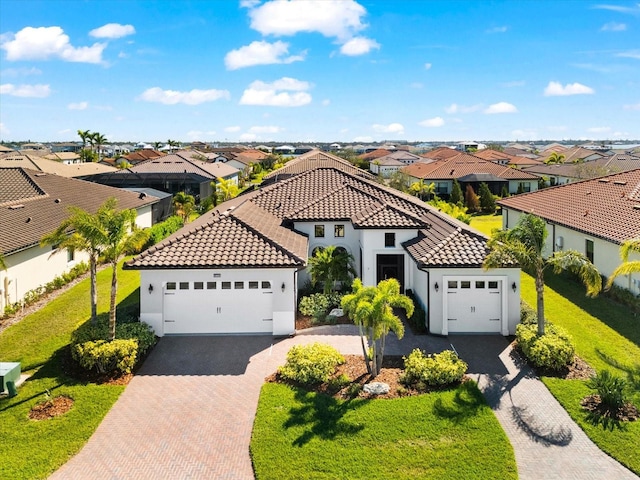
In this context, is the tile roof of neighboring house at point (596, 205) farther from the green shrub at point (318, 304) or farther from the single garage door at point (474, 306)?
the green shrub at point (318, 304)

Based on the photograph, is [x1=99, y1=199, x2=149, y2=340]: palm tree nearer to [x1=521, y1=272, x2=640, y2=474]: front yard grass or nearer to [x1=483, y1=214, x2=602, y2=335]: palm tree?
[x1=483, y1=214, x2=602, y2=335]: palm tree

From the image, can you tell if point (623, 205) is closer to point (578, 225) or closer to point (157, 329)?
point (578, 225)

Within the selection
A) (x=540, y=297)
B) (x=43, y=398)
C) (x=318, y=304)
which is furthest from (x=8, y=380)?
(x=540, y=297)

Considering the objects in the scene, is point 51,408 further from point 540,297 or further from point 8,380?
point 540,297

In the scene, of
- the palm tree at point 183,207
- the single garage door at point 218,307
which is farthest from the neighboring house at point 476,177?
the single garage door at point 218,307

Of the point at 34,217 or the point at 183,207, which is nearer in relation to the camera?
the point at 34,217

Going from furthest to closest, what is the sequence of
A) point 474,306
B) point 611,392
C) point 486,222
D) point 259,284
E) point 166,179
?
point 166,179
point 486,222
point 474,306
point 259,284
point 611,392
